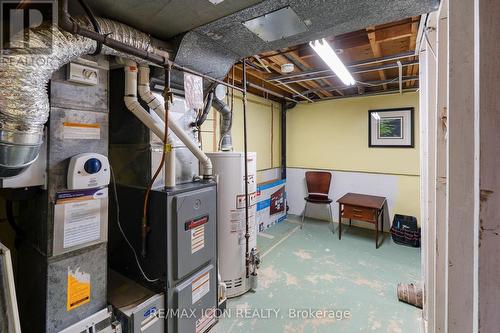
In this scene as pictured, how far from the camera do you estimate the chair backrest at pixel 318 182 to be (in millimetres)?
4580

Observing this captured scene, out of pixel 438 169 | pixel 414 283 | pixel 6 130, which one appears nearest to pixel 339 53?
pixel 438 169

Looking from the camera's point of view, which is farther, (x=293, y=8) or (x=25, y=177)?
(x=293, y=8)

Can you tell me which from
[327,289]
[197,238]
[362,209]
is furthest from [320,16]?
[362,209]

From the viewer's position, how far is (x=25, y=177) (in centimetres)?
103

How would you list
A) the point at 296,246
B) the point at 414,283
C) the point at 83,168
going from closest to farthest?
1. the point at 83,168
2. the point at 414,283
3. the point at 296,246

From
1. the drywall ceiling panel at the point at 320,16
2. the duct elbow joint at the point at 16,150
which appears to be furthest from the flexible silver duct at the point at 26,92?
the drywall ceiling panel at the point at 320,16

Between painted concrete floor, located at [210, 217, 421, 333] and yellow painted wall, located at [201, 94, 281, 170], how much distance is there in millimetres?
1574

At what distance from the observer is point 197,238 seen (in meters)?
1.57

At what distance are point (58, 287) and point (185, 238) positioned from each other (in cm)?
63

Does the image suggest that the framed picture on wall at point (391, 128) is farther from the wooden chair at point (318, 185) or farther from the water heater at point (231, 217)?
the water heater at point (231, 217)

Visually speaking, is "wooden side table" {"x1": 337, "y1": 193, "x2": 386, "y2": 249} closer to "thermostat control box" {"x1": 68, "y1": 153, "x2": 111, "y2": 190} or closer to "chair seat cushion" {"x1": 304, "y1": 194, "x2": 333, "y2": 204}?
"chair seat cushion" {"x1": 304, "y1": 194, "x2": 333, "y2": 204}

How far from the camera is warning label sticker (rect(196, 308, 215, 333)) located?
1.67 meters

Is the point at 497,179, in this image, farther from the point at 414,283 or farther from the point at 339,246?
the point at 339,246

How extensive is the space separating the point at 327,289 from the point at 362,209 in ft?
5.20
